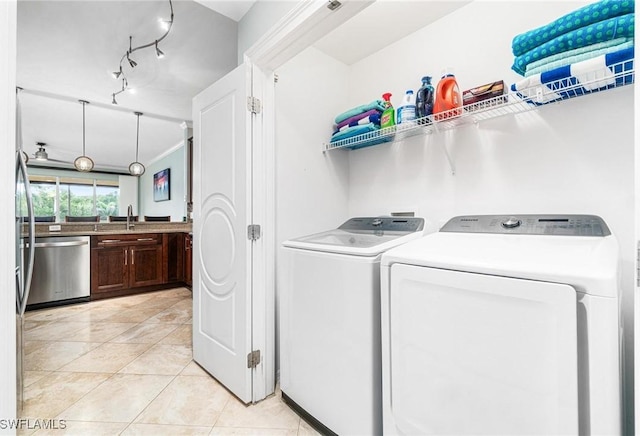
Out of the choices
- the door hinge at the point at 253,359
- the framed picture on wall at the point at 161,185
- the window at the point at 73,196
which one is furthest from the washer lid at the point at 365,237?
the window at the point at 73,196

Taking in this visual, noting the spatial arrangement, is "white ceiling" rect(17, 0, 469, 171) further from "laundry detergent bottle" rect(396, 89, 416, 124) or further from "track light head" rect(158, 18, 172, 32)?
"laundry detergent bottle" rect(396, 89, 416, 124)

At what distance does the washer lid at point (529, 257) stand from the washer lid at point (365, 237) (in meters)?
0.13

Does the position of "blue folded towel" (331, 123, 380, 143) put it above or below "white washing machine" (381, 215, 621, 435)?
above

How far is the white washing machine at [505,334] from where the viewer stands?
0.74 meters

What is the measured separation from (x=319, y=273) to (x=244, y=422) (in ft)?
2.89

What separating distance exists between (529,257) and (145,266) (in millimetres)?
4547

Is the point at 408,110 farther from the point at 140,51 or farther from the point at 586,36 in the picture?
the point at 140,51

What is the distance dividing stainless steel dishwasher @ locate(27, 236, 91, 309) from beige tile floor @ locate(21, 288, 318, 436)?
559 mm

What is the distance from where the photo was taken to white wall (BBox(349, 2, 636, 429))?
1257mm

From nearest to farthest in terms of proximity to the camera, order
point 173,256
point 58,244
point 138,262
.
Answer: point 58,244 < point 138,262 < point 173,256

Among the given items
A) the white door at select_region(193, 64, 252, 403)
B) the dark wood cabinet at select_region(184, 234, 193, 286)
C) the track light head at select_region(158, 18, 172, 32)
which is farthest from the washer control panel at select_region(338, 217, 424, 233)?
the dark wood cabinet at select_region(184, 234, 193, 286)

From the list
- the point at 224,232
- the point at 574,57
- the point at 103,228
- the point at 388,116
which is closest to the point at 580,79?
the point at 574,57

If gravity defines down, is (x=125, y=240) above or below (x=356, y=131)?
below

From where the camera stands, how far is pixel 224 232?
1829 mm
